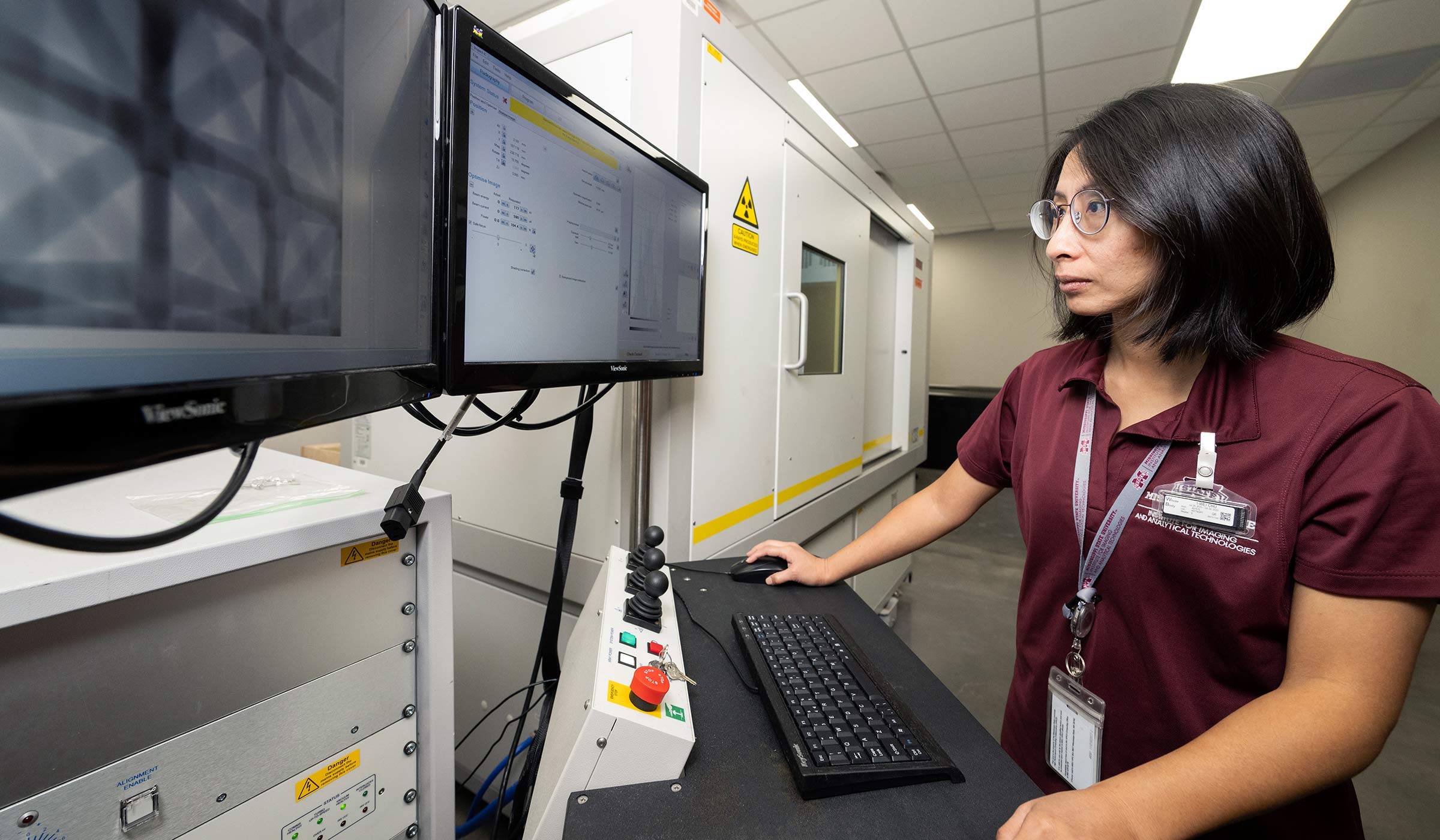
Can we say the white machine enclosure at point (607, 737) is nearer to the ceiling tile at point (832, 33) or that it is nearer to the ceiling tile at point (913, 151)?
the ceiling tile at point (832, 33)

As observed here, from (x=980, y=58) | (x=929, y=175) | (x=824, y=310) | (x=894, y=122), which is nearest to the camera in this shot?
(x=824, y=310)

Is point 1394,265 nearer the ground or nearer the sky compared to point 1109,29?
nearer the ground

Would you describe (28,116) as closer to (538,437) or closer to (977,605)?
(538,437)

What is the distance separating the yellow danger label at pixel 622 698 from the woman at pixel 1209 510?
310 mm

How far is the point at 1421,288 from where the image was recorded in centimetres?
360

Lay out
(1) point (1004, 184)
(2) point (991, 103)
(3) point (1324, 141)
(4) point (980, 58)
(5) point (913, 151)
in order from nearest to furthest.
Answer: (4) point (980, 58) → (2) point (991, 103) → (3) point (1324, 141) → (5) point (913, 151) → (1) point (1004, 184)

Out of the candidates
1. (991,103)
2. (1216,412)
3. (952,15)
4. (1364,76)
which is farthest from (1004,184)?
(1216,412)

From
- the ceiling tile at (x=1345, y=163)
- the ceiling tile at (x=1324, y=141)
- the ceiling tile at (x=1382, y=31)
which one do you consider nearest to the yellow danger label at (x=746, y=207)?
the ceiling tile at (x=1382, y=31)

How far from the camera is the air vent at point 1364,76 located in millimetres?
2865

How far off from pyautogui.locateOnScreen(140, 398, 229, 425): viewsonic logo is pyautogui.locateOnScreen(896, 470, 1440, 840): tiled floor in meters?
2.35

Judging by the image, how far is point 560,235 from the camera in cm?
70

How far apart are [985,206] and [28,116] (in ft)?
21.7

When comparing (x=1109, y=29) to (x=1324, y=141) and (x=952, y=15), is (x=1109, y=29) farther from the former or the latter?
(x=1324, y=141)

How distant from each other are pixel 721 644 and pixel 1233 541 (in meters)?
A: 0.61
